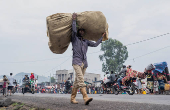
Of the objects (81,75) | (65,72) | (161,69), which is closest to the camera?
(81,75)

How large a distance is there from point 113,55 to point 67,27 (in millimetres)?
54482

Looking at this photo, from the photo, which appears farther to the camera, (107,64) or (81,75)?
(107,64)

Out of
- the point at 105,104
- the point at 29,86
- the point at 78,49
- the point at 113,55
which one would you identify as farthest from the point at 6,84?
the point at 113,55

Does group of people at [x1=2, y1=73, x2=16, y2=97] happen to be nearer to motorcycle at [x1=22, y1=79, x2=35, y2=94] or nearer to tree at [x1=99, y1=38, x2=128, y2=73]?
motorcycle at [x1=22, y1=79, x2=35, y2=94]

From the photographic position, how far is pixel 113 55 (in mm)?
59125

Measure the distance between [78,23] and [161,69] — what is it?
11583 mm

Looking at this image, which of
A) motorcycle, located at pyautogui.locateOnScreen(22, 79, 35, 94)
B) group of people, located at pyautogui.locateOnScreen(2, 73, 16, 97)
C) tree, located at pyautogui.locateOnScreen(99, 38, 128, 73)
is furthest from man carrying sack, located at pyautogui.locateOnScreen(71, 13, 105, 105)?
tree, located at pyautogui.locateOnScreen(99, 38, 128, 73)

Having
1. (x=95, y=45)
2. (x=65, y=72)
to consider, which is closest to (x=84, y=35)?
(x=95, y=45)

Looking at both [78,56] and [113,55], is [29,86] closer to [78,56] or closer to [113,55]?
[78,56]

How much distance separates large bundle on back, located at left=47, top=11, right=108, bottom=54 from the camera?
5219 mm

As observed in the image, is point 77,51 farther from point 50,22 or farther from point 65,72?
point 65,72

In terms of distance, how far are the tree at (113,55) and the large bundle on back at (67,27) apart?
5037 centimetres

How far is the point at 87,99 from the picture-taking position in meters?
4.84

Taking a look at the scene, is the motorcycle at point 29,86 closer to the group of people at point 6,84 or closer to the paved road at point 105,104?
the group of people at point 6,84
